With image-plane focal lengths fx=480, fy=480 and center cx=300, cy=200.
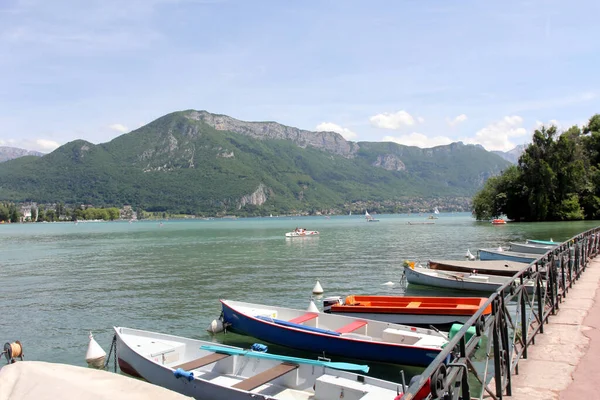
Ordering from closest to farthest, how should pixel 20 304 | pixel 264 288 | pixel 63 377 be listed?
1. pixel 63 377
2. pixel 20 304
3. pixel 264 288

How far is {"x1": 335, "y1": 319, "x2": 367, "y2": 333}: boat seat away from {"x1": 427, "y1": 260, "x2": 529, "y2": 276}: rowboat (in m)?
13.2

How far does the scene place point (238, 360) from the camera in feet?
35.9

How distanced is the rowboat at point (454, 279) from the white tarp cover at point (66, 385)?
1852 centimetres

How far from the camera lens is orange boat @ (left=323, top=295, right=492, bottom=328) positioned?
1455 cm

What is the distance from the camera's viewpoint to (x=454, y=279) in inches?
897

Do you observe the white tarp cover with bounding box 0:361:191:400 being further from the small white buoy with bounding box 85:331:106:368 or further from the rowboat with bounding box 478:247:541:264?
the rowboat with bounding box 478:247:541:264

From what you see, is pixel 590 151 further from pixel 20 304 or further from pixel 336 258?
pixel 20 304

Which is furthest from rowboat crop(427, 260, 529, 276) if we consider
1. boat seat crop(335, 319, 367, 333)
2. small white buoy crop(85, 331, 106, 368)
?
small white buoy crop(85, 331, 106, 368)

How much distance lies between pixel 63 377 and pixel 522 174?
94.1 metres

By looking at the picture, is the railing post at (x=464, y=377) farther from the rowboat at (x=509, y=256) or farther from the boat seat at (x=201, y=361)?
the rowboat at (x=509, y=256)

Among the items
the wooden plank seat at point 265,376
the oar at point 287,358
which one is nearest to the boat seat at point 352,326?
the oar at point 287,358

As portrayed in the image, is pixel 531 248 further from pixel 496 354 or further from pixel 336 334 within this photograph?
pixel 496 354

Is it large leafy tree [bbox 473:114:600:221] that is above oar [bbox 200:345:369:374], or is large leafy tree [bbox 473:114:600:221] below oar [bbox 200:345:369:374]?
above

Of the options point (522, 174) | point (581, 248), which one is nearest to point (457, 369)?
point (581, 248)
